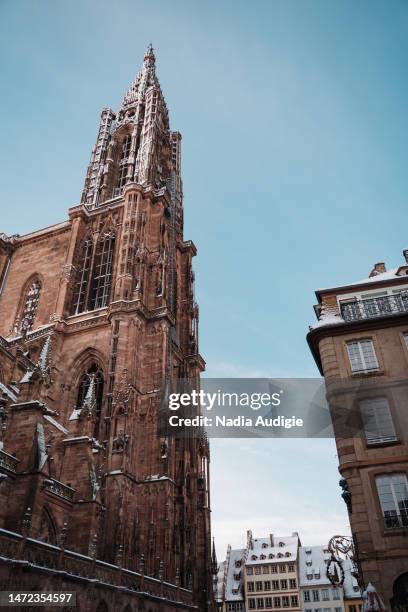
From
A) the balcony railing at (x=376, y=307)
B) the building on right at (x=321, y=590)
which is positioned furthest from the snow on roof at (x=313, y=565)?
the balcony railing at (x=376, y=307)

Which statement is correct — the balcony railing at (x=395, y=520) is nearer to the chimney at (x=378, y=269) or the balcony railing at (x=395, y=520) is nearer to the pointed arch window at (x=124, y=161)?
the chimney at (x=378, y=269)

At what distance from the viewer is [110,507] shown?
76.8 feet

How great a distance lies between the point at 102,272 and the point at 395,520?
2583 cm

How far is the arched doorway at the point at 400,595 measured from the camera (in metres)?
14.5

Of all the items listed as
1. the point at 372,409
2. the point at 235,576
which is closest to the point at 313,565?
the point at 235,576

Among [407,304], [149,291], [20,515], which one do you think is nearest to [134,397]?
[149,291]

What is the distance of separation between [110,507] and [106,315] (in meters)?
12.2

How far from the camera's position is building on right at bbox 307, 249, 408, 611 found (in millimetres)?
15414

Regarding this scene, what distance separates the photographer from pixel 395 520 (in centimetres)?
1574

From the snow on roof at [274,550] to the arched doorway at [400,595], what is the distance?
49283mm

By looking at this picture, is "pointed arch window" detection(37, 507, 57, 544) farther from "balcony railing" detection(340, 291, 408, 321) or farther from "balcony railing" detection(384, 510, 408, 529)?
"balcony railing" detection(340, 291, 408, 321)

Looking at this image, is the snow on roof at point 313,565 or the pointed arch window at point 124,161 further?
the snow on roof at point 313,565

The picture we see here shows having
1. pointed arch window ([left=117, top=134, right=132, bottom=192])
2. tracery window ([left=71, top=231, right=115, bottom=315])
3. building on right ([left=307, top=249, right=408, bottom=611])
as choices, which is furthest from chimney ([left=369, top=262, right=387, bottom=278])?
pointed arch window ([left=117, top=134, right=132, bottom=192])

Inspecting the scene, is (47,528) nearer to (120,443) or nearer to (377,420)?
(120,443)
